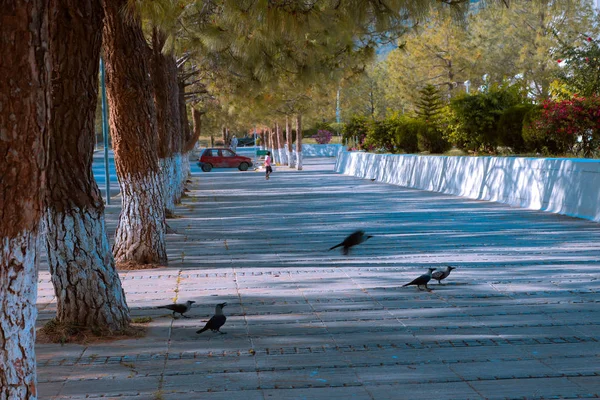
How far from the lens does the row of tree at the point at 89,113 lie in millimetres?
3795

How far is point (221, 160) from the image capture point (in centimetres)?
5453

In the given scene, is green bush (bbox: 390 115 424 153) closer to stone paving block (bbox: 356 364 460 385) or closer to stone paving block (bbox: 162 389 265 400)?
stone paving block (bbox: 356 364 460 385)

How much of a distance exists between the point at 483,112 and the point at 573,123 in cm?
609

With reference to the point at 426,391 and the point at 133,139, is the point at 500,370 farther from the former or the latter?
the point at 133,139

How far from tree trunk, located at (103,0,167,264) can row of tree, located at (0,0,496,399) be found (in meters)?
0.02

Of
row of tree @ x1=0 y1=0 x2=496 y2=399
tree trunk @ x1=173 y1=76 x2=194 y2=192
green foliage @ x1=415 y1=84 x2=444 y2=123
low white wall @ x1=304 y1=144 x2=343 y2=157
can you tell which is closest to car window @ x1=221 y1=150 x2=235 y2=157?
green foliage @ x1=415 y1=84 x2=444 y2=123

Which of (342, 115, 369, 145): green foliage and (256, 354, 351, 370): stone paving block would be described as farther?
(342, 115, 369, 145): green foliage

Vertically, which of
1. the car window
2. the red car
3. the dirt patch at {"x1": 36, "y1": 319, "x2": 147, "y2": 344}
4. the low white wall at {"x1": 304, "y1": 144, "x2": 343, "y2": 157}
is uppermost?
the dirt patch at {"x1": 36, "y1": 319, "x2": 147, "y2": 344}

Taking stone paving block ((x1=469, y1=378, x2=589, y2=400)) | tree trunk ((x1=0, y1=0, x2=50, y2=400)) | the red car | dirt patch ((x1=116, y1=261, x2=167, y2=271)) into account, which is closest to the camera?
tree trunk ((x1=0, y1=0, x2=50, y2=400))

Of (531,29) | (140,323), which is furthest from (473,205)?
(531,29)

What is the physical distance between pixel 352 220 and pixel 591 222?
5072mm

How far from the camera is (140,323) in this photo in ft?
24.9

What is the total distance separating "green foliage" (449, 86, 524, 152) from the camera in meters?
26.1

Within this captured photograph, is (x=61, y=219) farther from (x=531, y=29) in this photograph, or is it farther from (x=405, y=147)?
(x=531, y=29)
